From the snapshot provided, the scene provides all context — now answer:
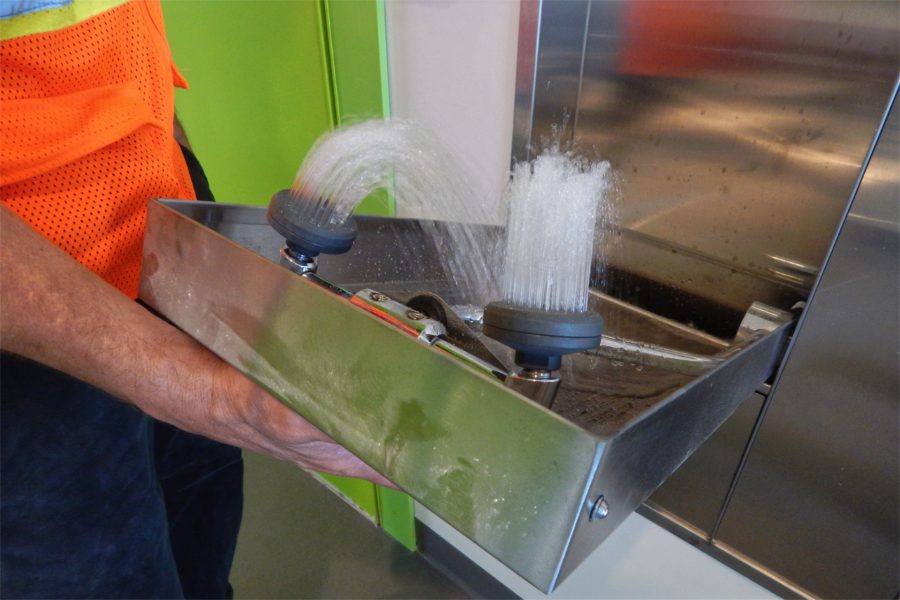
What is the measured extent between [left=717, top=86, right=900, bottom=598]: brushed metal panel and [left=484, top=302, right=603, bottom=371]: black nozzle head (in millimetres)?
353

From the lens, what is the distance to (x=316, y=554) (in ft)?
4.19

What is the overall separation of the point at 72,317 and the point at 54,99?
0.58 feet

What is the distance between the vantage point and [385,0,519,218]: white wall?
766 millimetres

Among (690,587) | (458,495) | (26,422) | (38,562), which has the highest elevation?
(458,495)

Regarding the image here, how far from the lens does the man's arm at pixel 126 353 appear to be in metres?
0.45

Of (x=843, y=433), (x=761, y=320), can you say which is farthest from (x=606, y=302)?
(x=843, y=433)

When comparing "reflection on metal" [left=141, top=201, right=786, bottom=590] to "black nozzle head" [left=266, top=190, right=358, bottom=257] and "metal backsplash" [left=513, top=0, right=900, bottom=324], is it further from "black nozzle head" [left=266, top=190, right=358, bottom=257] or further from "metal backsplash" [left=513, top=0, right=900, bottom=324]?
"metal backsplash" [left=513, top=0, right=900, bottom=324]

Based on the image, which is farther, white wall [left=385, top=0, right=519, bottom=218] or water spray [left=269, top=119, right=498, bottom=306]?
white wall [left=385, top=0, right=519, bottom=218]

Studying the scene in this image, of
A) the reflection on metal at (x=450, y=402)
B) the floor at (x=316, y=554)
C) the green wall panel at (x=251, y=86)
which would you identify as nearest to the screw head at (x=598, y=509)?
the reflection on metal at (x=450, y=402)

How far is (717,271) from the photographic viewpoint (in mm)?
665

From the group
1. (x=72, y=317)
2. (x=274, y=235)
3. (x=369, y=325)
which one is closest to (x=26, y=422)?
(x=72, y=317)

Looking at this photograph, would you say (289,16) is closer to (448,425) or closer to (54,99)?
(54,99)

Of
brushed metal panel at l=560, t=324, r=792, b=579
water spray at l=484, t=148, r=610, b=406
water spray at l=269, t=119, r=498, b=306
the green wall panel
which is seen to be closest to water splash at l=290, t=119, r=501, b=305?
water spray at l=269, t=119, r=498, b=306

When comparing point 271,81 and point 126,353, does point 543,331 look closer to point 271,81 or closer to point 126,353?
point 126,353
